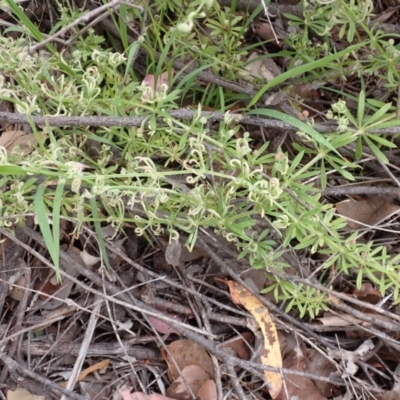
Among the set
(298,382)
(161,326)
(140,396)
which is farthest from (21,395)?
(298,382)

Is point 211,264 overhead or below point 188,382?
overhead

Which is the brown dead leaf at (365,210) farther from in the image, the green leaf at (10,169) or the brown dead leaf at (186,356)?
the green leaf at (10,169)

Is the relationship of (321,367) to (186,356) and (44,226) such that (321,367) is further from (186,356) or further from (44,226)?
(44,226)

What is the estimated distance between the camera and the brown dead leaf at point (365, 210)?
6.19ft

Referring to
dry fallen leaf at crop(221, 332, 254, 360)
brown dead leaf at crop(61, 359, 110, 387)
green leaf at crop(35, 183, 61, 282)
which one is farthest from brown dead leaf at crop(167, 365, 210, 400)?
green leaf at crop(35, 183, 61, 282)

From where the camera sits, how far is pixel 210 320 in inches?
74.1

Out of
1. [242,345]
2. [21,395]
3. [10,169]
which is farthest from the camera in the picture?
[242,345]

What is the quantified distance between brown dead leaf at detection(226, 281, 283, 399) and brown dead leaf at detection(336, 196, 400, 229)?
0.45 m

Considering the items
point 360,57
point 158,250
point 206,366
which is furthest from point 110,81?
point 206,366

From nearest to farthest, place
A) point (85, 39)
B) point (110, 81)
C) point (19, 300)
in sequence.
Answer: point (110, 81) < point (85, 39) < point (19, 300)

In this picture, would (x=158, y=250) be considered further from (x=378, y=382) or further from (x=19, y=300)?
(x=378, y=382)

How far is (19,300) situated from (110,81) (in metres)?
0.88

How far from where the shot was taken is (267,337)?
5.99 feet

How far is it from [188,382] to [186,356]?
0.09 meters
